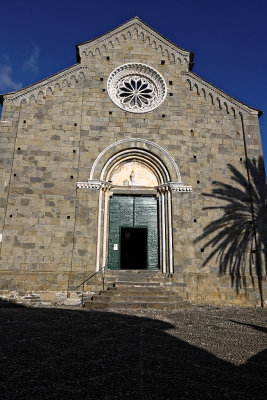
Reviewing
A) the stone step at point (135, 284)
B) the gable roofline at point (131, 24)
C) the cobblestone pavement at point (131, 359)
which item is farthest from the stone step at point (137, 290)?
the gable roofline at point (131, 24)

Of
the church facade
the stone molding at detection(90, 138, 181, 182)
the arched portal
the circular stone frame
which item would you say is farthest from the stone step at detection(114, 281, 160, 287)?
the circular stone frame

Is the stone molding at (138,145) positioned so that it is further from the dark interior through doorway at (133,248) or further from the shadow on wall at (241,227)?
the dark interior through doorway at (133,248)

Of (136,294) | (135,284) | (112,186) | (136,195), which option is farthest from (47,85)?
(136,294)

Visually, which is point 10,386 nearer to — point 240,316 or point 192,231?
point 240,316

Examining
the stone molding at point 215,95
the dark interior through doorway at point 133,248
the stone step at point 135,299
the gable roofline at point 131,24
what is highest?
the gable roofline at point 131,24

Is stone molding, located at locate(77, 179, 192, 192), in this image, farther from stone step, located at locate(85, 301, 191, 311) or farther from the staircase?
stone step, located at locate(85, 301, 191, 311)

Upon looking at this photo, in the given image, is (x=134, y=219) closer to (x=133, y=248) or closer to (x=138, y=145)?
(x=138, y=145)

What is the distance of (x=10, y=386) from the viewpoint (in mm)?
3426

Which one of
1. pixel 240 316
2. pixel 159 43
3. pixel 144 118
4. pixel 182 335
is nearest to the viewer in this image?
pixel 182 335

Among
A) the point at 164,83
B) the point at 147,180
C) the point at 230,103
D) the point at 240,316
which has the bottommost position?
the point at 240,316

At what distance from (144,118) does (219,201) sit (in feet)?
18.1

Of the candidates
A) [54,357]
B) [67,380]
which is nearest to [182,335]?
[54,357]

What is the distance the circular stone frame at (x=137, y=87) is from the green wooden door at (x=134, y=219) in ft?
15.5

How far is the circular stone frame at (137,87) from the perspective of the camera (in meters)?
15.0
